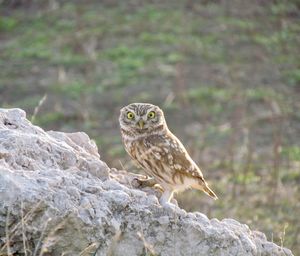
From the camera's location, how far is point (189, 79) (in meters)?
16.6

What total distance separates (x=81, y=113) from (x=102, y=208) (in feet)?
32.2

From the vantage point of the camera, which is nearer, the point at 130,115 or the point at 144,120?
the point at 144,120

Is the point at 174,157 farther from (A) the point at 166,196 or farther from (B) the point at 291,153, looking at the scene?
(B) the point at 291,153

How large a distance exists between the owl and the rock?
1.14 feet

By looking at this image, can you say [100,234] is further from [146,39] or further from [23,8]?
[23,8]

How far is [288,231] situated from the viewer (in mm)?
9812

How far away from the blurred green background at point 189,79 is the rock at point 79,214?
4.19m

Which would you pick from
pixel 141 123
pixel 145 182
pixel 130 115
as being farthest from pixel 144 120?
pixel 145 182

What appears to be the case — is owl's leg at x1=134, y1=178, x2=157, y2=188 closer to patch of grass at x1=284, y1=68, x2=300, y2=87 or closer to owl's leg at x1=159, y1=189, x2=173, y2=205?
owl's leg at x1=159, y1=189, x2=173, y2=205

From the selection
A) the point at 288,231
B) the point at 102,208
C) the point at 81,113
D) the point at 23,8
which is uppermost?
the point at 102,208

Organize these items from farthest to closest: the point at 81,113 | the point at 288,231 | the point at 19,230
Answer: the point at 81,113 → the point at 288,231 → the point at 19,230

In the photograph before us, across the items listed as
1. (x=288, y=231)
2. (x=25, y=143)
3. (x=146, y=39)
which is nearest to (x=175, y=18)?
(x=146, y=39)

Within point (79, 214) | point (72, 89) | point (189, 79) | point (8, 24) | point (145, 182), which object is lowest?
point (8, 24)

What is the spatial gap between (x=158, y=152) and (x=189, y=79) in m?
10.1
